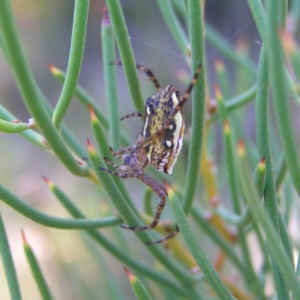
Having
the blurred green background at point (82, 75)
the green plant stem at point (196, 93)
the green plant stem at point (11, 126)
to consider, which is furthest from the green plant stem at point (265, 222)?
the blurred green background at point (82, 75)

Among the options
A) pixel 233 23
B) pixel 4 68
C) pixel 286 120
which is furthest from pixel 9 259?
pixel 4 68

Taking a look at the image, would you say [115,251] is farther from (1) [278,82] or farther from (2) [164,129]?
(1) [278,82]

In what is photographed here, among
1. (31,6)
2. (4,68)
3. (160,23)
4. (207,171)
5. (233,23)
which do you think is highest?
(31,6)

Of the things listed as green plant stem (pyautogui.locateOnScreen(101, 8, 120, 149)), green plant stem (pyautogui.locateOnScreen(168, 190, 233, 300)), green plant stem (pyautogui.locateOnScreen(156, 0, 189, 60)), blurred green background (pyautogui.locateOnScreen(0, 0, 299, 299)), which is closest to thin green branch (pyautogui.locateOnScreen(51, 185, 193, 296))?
green plant stem (pyautogui.locateOnScreen(101, 8, 120, 149))

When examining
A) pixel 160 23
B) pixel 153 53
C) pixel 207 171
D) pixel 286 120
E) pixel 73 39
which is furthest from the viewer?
pixel 160 23

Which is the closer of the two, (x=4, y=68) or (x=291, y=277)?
(x=291, y=277)

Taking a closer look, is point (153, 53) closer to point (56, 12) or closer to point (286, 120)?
point (56, 12)
